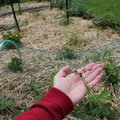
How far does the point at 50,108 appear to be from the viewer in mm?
1687

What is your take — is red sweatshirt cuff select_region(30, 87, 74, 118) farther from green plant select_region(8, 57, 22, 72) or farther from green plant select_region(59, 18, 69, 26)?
green plant select_region(59, 18, 69, 26)

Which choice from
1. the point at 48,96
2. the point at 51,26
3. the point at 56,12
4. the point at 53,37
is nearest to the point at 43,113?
the point at 48,96

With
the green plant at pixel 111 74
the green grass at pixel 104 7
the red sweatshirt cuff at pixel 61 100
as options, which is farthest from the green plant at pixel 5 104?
the green grass at pixel 104 7

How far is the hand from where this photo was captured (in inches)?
74.4

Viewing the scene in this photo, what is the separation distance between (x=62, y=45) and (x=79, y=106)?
218cm

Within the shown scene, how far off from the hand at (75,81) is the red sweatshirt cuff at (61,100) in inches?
2.1

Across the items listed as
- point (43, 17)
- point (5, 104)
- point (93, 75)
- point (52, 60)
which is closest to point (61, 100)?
point (93, 75)

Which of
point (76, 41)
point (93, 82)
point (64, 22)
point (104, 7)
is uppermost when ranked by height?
point (93, 82)

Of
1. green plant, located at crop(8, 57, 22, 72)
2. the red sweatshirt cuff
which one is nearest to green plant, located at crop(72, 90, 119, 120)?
green plant, located at crop(8, 57, 22, 72)

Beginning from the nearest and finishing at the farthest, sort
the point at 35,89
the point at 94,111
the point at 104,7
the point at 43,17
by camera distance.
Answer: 1. the point at 94,111
2. the point at 35,89
3. the point at 43,17
4. the point at 104,7

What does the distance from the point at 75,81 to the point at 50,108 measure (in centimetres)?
42

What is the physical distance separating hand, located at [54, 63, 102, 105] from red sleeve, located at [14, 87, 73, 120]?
81 mm

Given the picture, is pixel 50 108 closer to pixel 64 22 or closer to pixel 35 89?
pixel 35 89

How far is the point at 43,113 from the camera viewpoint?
167cm
